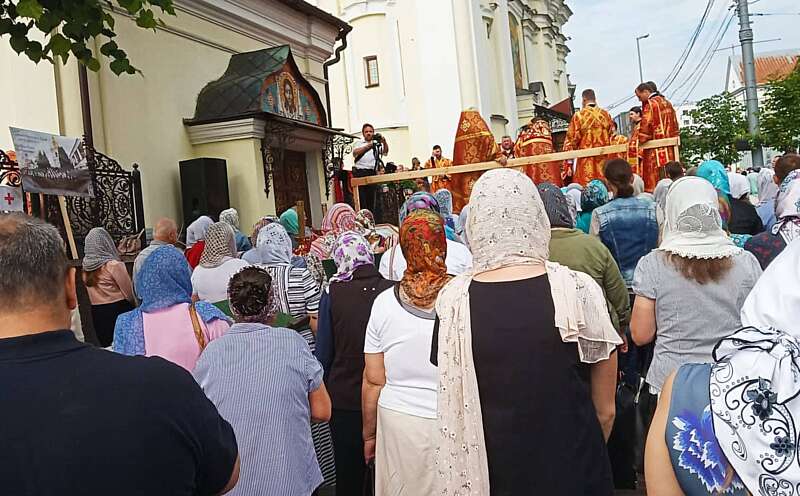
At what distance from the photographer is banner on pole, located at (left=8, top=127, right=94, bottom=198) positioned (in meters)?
7.09

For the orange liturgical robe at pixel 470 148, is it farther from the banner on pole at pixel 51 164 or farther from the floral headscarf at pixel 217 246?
the floral headscarf at pixel 217 246

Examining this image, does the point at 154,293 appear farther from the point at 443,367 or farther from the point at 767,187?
the point at 767,187

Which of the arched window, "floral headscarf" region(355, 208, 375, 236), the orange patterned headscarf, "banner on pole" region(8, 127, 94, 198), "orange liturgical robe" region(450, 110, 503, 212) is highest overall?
the arched window

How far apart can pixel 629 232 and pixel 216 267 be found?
294 centimetres

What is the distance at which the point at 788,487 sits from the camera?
1.55m

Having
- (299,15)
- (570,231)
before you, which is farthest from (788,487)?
(299,15)

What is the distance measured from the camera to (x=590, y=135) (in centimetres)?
1283

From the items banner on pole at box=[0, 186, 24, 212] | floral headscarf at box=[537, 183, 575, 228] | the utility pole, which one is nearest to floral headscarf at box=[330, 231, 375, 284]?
floral headscarf at box=[537, 183, 575, 228]

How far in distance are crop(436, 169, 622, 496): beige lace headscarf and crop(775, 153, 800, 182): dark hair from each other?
3.59 metres

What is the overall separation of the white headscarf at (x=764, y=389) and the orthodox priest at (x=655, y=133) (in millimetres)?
9878

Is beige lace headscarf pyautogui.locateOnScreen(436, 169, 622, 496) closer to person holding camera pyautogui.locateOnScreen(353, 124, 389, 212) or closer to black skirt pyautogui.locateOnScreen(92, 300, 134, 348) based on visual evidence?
black skirt pyautogui.locateOnScreen(92, 300, 134, 348)

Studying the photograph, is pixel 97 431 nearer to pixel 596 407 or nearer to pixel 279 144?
pixel 596 407

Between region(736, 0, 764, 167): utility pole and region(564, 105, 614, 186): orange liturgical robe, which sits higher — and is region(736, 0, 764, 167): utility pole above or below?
above

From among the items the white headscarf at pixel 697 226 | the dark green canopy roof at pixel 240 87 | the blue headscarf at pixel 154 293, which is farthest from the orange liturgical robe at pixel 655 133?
the blue headscarf at pixel 154 293
